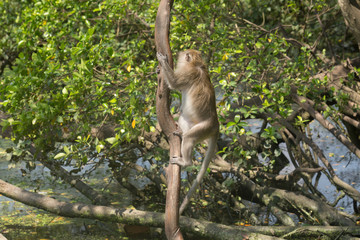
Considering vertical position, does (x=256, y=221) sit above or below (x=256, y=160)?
below

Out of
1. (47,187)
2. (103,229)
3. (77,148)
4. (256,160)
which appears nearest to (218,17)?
(256,160)

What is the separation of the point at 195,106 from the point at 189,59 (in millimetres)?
482

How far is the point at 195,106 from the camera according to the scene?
4156mm


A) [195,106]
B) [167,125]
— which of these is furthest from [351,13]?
[167,125]

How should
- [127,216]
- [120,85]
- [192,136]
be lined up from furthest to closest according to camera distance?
[120,85] → [127,216] → [192,136]

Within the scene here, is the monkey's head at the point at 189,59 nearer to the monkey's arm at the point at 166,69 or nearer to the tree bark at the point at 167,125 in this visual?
the monkey's arm at the point at 166,69

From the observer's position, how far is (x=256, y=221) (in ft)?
19.5

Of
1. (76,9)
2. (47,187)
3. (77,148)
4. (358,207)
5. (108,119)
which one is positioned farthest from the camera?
(47,187)

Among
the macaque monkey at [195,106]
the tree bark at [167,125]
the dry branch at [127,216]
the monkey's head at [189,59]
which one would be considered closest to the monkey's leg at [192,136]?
the macaque monkey at [195,106]

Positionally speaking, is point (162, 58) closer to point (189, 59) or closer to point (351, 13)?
point (189, 59)

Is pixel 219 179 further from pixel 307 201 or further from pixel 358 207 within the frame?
pixel 358 207

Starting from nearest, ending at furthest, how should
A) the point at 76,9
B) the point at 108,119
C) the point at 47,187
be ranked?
the point at 108,119 → the point at 76,9 → the point at 47,187

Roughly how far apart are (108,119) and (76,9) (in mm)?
1603

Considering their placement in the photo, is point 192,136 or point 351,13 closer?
point 192,136
